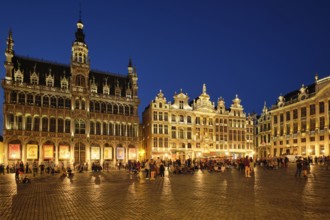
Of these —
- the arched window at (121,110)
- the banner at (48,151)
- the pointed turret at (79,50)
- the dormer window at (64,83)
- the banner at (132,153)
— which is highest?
the pointed turret at (79,50)

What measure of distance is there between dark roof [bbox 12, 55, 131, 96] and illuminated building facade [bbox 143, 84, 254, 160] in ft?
33.9

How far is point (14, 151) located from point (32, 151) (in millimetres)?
2965

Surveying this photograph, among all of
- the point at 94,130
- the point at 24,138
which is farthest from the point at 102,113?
the point at 24,138

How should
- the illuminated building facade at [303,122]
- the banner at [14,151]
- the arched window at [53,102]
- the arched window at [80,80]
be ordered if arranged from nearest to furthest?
the banner at [14,151], the arched window at [53,102], the arched window at [80,80], the illuminated building facade at [303,122]

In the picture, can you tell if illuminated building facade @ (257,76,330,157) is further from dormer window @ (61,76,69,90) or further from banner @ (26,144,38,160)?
banner @ (26,144,38,160)

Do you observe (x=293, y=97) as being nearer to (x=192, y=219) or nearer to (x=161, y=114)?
(x=161, y=114)

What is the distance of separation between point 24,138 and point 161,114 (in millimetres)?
31416

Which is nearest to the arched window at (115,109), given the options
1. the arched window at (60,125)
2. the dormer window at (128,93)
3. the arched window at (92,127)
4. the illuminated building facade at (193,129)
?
the dormer window at (128,93)

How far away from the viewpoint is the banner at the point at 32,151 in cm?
5688

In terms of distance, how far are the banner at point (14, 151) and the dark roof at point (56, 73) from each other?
12.0m

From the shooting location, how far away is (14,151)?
2188 inches

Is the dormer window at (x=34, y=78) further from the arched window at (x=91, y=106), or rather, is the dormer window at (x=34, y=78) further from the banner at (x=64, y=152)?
the banner at (x=64, y=152)

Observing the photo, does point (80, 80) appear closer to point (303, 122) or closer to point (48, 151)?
point (48, 151)

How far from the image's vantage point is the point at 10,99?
2242 inches
